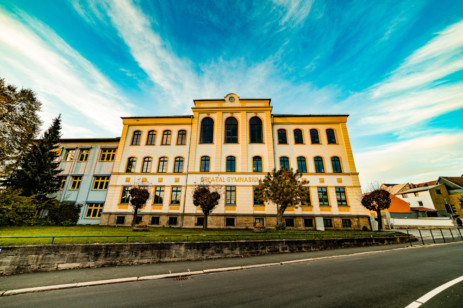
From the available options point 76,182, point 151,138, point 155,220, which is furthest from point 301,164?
point 76,182

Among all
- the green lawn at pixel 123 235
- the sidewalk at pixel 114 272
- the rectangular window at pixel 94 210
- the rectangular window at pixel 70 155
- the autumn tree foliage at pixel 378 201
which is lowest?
the sidewalk at pixel 114 272

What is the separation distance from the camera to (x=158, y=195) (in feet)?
73.2

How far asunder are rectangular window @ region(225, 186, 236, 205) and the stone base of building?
156 centimetres

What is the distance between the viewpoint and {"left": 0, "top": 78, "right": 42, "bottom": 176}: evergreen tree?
53.1 ft

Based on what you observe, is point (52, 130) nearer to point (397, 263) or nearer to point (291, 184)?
point (291, 184)

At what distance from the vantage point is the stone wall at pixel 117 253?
8336 mm

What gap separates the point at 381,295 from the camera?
5.01 m

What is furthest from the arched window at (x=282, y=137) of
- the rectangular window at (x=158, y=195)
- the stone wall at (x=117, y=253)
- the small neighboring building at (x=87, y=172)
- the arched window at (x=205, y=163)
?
the small neighboring building at (x=87, y=172)

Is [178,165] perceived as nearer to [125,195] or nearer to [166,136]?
[166,136]

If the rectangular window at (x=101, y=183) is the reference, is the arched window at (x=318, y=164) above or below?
above

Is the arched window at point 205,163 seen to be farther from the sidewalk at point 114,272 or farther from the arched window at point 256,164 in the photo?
the sidewalk at point 114,272

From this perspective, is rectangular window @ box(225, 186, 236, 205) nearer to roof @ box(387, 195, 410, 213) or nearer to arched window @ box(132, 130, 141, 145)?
arched window @ box(132, 130, 141, 145)

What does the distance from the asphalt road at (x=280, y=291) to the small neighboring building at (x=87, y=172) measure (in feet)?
66.8

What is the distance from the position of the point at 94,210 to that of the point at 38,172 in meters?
7.63
